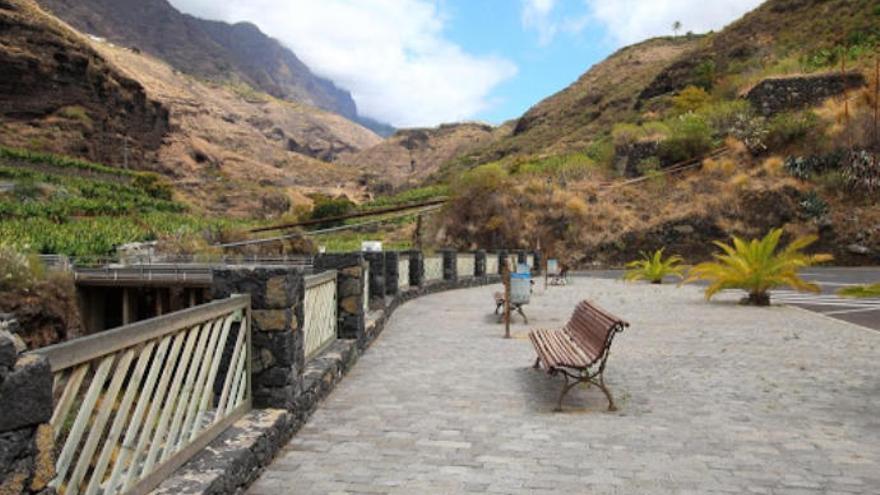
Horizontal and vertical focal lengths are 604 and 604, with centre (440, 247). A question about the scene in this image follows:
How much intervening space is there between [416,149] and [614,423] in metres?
168

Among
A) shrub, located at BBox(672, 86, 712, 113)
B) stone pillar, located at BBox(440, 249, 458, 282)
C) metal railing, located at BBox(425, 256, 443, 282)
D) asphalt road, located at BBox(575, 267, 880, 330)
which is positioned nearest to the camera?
asphalt road, located at BBox(575, 267, 880, 330)

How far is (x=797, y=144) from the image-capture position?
29.7m

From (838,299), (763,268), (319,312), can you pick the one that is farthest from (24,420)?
(838,299)

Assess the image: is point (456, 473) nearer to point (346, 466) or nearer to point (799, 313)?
point (346, 466)

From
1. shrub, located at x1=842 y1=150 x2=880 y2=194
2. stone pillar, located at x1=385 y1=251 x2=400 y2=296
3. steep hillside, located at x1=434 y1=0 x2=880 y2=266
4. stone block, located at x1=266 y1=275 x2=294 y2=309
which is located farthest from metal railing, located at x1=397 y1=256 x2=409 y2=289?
shrub, located at x1=842 y1=150 x2=880 y2=194

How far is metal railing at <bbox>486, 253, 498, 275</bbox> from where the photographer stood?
24.1 meters

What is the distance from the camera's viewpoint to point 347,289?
770cm

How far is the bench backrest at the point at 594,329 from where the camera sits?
17.5 feet

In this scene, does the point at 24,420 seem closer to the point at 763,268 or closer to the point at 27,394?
the point at 27,394

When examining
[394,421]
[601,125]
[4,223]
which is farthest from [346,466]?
[601,125]

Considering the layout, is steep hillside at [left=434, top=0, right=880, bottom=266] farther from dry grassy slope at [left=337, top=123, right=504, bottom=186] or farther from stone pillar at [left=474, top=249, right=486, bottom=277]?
dry grassy slope at [left=337, top=123, right=504, bottom=186]

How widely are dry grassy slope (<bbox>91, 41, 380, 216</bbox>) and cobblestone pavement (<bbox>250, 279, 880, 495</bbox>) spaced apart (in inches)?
3412

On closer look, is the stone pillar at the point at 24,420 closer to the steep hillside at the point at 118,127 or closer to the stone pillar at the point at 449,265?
the stone pillar at the point at 449,265

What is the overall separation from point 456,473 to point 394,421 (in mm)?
1270
